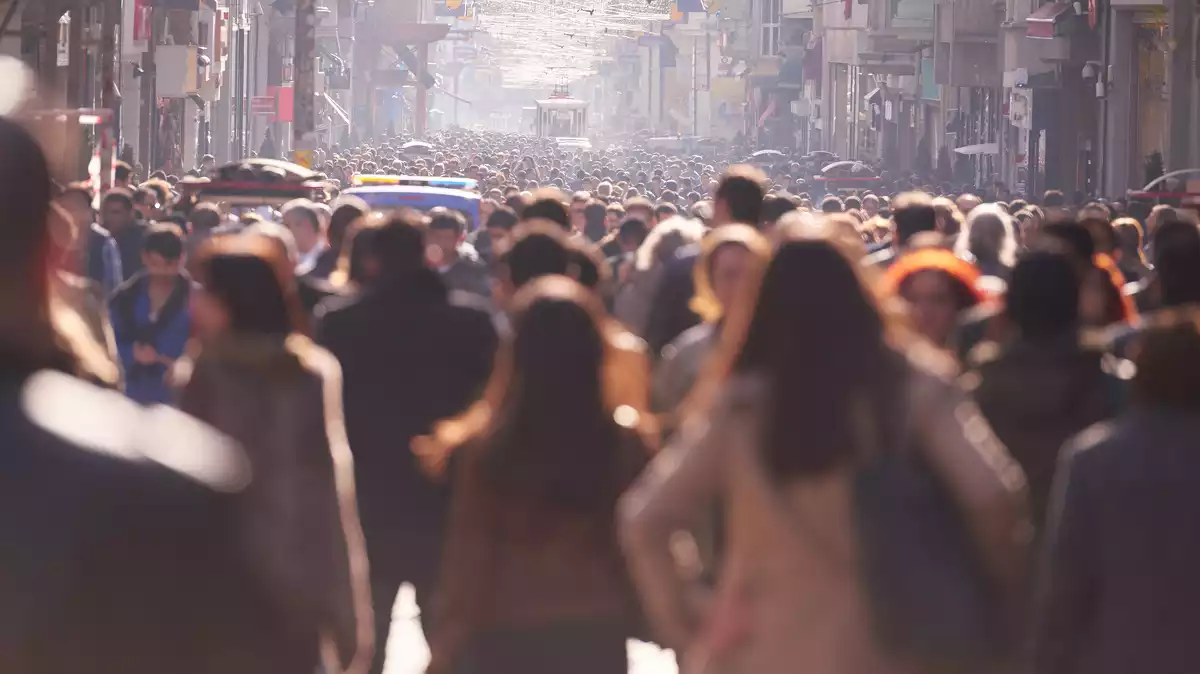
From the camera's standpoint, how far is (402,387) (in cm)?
659

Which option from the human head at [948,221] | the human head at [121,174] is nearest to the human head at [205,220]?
the human head at [948,221]

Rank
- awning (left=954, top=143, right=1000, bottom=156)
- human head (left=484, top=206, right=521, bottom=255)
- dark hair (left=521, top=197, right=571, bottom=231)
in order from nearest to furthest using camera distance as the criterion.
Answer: dark hair (left=521, top=197, right=571, bottom=231) < human head (left=484, top=206, right=521, bottom=255) < awning (left=954, top=143, right=1000, bottom=156)

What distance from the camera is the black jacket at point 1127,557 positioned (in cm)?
428

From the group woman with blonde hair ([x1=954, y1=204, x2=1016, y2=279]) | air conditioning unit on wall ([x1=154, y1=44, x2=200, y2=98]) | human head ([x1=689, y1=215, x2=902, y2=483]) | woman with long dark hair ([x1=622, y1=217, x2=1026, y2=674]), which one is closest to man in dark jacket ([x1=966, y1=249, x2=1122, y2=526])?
woman with long dark hair ([x1=622, y1=217, x2=1026, y2=674])

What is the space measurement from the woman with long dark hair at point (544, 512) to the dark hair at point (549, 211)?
463cm

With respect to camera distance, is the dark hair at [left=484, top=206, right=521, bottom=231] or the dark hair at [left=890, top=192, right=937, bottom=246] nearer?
the dark hair at [left=890, top=192, right=937, bottom=246]

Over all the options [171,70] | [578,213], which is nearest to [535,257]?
[578,213]

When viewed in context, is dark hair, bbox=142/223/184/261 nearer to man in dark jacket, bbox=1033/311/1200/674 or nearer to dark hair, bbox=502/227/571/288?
dark hair, bbox=502/227/571/288

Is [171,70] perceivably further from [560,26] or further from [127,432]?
[560,26]

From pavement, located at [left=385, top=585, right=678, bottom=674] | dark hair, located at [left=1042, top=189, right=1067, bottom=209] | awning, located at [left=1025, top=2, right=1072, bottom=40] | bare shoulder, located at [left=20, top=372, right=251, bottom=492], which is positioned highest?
awning, located at [left=1025, top=2, right=1072, bottom=40]

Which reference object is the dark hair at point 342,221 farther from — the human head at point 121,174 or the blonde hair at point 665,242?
the human head at point 121,174

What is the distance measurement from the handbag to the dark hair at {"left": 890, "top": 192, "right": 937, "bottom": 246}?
6181 millimetres

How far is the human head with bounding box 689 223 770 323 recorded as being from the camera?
700 centimetres

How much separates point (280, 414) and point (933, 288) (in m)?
2.45
